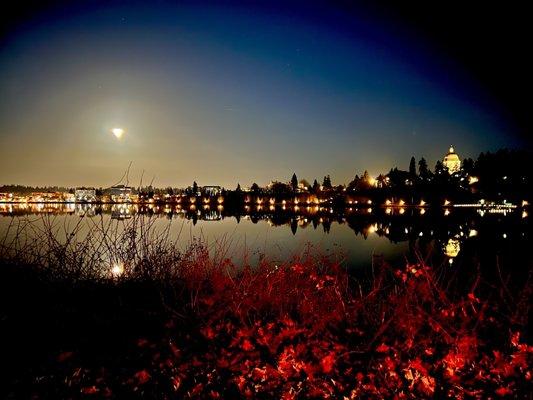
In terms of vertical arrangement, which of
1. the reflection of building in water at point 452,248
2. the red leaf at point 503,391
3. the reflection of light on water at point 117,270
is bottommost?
the reflection of building in water at point 452,248

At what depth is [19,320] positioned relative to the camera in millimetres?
7875

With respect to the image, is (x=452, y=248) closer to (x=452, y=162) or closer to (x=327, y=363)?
(x=327, y=363)

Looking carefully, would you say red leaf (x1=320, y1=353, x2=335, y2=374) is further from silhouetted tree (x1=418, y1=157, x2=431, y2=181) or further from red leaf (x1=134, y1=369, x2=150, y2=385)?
silhouetted tree (x1=418, y1=157, x2=431, y2=181)

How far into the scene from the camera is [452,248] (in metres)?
28.9

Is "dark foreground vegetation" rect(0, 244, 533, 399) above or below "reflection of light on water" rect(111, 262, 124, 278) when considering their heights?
below

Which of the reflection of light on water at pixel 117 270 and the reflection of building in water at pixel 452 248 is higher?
the reflection of light on water at pixel 117 270

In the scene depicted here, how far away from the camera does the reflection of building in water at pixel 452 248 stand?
2620cm

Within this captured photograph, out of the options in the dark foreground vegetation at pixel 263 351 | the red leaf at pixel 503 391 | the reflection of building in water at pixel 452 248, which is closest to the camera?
the red leaf at pixel 503 391

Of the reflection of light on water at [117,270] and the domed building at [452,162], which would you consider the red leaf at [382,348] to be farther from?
the domed building at [452,162]

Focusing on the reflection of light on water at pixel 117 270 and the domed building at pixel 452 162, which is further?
the domed building at pixel 452 162

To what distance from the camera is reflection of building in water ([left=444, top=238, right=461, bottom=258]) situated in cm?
2620

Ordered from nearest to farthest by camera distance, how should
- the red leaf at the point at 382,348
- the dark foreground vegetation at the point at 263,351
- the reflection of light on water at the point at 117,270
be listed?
the dark foreground vegetation at the point at 263,351, the red leaf at the point at 382,348, the reflection of light on water at the point at 117,270


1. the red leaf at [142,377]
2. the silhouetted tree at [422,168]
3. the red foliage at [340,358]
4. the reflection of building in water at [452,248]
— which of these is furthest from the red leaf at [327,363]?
the silhouetted tree at [422,168]

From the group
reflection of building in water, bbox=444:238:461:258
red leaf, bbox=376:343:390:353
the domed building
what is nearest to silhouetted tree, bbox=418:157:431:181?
the domed building
